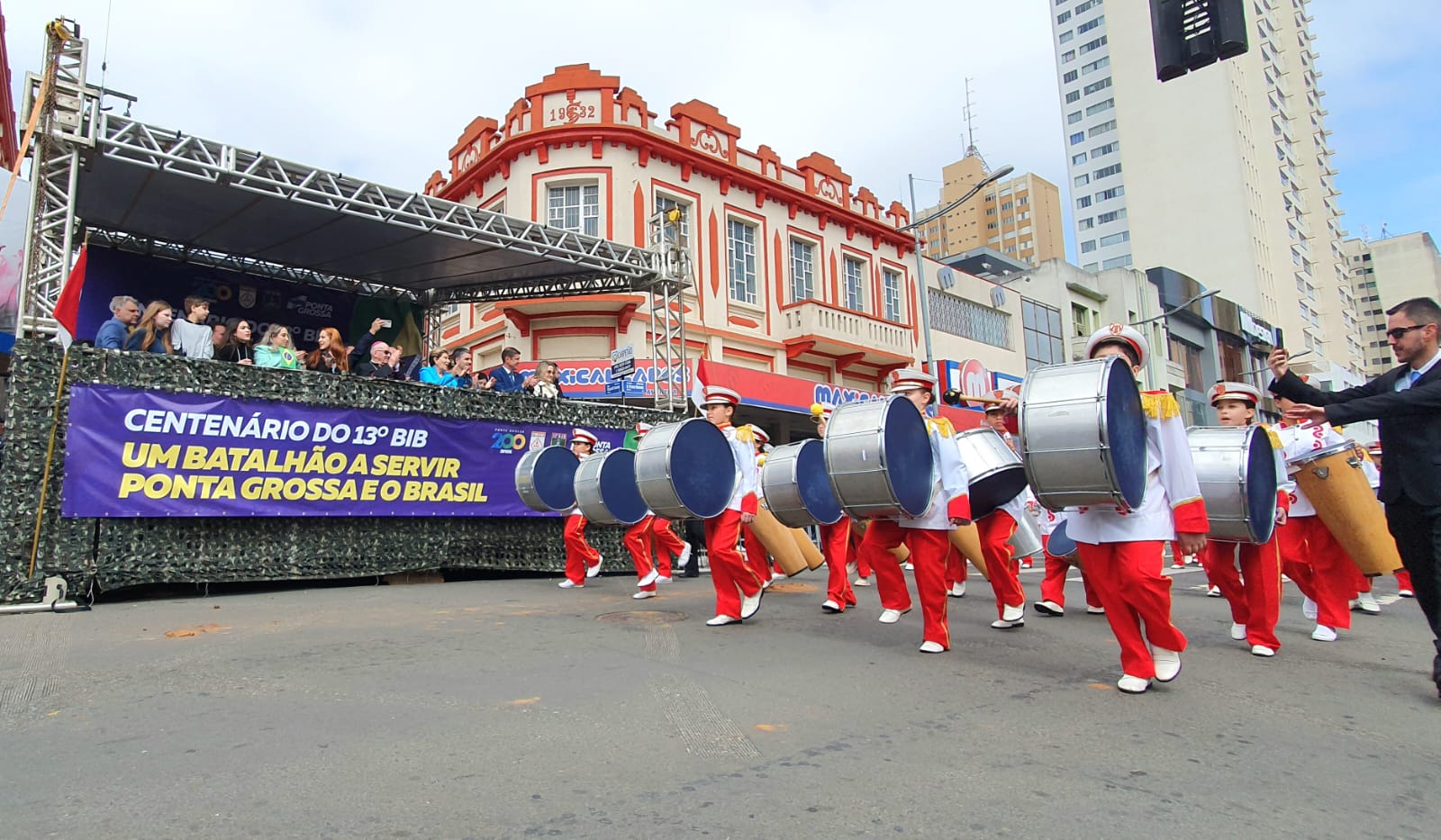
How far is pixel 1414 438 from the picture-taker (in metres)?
4.47

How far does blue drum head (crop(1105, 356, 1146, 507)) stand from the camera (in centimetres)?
432

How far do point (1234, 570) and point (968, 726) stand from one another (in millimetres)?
3555

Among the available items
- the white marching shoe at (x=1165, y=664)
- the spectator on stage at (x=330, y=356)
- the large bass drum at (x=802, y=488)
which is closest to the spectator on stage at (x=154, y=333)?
the spectator on stage at (x=330, y=356)

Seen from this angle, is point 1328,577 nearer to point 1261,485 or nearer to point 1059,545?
point 1261,485

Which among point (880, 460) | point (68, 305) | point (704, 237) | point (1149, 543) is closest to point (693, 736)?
point (880, 460)

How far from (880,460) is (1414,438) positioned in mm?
2840

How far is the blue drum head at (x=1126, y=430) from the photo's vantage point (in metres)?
4.32

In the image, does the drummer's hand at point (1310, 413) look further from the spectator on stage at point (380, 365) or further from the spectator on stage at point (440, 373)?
the spectator on stage at point (440, 373)

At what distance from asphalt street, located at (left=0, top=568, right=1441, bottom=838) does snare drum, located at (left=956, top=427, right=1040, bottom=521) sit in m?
1.06

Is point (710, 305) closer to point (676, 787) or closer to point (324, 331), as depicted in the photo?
point (324, 331)

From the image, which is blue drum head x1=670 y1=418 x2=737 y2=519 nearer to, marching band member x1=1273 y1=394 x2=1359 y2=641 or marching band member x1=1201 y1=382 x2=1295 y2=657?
marching band member x1=1201 y1=382 x2=1295 y2=657

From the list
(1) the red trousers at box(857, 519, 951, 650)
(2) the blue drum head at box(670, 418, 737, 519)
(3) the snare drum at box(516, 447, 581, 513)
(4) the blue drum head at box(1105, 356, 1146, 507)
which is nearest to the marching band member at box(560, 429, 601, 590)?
(3) the snare drum at box(516, 447, 581, 513)

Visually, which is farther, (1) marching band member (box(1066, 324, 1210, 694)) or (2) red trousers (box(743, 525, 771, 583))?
(2) red trousers (box(743, 525, 771, 583))

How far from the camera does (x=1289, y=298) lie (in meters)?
66.6
